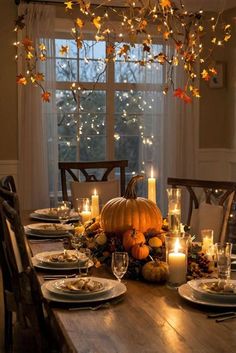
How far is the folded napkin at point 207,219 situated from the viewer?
10.4 feet

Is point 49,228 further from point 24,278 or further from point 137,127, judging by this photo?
point 137,127

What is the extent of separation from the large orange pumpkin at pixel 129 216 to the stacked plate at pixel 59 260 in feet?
0.66

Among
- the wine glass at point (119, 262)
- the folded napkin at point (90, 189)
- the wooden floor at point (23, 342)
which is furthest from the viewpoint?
the folded napkin at point (90, 189)

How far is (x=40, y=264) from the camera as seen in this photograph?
2357 millimetres

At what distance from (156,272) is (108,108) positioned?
3.70 meters

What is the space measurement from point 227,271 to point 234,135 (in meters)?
3.95

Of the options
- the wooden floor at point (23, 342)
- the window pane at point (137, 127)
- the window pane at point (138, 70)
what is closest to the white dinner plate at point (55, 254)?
the wooden floor at point (23, 342)

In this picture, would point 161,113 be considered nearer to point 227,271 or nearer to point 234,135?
point 234,135

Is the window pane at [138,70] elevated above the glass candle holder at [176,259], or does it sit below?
above

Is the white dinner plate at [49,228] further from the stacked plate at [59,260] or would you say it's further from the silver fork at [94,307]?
the silver fork at [94,307]

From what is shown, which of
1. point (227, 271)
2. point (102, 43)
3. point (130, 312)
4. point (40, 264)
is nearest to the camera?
point (130, 312)

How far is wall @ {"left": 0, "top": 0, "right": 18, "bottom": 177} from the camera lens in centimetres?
512

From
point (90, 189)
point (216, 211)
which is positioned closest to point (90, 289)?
point (216, 211)

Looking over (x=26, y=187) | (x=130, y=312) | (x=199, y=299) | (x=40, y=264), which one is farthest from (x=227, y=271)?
(x=26, y=187)
